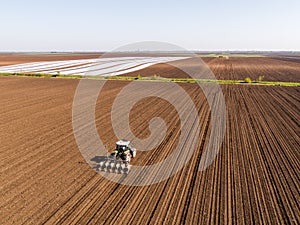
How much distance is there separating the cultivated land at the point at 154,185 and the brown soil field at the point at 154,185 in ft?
0.10

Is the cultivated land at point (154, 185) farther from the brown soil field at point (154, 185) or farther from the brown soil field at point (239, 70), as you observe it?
the brown soil field at point (239, 70)

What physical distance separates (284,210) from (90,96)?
22661 millimetres

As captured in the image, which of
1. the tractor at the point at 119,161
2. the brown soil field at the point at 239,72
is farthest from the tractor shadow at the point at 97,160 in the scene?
the brown soil field at the point at 239,72

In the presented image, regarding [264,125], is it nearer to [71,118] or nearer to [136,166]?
[136,166]

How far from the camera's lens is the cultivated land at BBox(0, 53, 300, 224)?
847 cm

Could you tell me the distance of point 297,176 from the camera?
1120 cm

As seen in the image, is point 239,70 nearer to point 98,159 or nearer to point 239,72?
point 239,72

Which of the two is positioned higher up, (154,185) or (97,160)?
(154,185)

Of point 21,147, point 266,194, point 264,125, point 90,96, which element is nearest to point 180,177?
point 266,194

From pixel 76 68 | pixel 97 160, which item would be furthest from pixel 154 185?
pixel 76 68

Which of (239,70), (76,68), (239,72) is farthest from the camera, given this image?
(76,68)

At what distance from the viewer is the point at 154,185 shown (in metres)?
10.2

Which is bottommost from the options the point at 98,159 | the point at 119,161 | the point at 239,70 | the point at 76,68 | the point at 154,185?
the point at 76,68

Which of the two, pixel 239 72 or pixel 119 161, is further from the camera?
pixel 239 72
